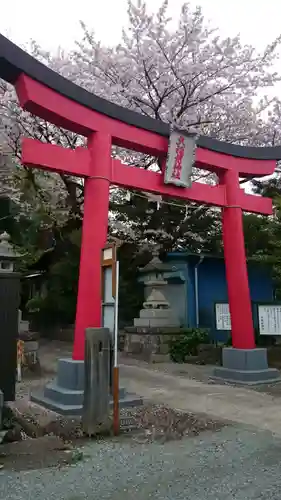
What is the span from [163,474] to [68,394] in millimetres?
3099

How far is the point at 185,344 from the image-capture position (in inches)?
509

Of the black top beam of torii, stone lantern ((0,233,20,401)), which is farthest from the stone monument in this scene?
stone lantern ((0,233,20,401))

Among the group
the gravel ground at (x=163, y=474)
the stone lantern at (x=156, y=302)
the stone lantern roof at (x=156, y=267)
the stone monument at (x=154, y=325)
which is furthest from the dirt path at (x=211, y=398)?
the stone lantern roof at (x=156, y=267)

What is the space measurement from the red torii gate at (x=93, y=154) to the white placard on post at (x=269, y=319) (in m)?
1.47

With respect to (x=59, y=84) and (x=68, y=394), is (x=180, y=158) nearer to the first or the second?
(x=59, y=84)

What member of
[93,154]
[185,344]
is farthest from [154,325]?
[93,154]

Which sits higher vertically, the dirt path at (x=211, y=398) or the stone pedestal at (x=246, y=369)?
the stone pedestal at (x=246, y=369)

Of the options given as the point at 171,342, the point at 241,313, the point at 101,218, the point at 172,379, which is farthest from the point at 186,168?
the point at 171,342

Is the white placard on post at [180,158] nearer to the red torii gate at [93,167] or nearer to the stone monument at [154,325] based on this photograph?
the red torii gate at [93,167]

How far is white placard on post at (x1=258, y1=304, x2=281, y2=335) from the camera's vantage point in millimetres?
11273

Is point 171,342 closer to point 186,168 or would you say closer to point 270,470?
point 186,168

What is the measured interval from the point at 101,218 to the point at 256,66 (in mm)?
11378

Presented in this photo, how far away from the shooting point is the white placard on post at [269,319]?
11.3 m

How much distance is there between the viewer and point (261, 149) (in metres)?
11.2
